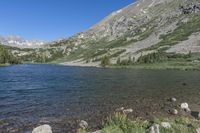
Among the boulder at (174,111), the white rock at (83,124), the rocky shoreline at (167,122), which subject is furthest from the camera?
the boulder at (174,111)

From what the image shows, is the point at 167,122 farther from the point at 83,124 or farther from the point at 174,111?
the point at 174,111

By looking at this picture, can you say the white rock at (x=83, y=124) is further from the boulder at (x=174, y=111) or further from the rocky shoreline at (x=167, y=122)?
the boulder at (x=174, y=111)

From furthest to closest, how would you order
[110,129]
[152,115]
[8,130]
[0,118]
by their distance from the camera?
1. [152,115]
2. [0,118]
3. [8,130]
4. [110,129]

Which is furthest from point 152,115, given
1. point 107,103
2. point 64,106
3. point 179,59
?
point 179,59

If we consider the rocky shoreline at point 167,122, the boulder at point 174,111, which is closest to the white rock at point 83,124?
the rocky shoreline at point 167,122

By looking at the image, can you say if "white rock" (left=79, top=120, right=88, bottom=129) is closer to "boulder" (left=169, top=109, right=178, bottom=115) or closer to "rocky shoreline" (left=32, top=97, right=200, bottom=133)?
"rocky shoreline" (left=32, top=97, right=200, bottom=133)

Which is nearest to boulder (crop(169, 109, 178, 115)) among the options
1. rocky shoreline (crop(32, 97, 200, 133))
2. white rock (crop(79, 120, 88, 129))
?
rocky shoreline (crop(32, 97, 200, 133))

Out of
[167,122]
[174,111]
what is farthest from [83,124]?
[174,111]

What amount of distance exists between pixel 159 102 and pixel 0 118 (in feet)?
76.7

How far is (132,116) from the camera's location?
30.6 meters

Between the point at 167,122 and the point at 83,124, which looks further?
the point at 83,124

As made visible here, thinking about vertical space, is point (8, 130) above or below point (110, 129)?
below

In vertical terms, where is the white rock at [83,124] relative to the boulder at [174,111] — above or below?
above

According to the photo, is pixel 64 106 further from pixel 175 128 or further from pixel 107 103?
pixel 175 128
